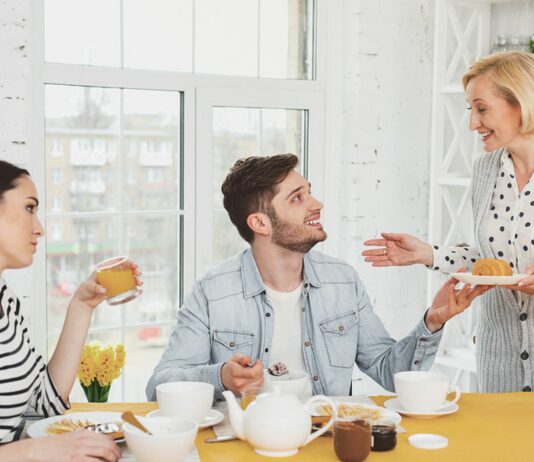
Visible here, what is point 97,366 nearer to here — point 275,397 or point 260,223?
point 260,223

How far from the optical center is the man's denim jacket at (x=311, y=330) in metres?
2.40

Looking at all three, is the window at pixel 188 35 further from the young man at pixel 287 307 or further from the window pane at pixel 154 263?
the young man at pixel 287 307

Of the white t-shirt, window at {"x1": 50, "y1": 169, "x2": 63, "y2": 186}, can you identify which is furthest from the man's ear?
window at {"x1": 50, "y1": 169, "x2": 63, "y2": 186}

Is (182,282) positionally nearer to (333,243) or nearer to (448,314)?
(333,243)

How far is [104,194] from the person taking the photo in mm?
3738

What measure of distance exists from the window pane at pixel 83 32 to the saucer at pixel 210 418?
2.08 m

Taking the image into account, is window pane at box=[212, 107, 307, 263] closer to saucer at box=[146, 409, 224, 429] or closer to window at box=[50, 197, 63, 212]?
window at box=[50, 197, 63, 212]

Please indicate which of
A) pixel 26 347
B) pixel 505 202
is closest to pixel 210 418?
pixel 26 347

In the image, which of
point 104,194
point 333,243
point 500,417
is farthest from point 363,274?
point 500,417

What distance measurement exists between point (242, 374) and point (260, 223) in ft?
2.24

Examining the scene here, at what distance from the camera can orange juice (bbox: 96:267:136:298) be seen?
2088 mm

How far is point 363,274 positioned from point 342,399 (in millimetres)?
2062

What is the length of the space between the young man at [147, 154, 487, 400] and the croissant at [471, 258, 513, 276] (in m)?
0.06

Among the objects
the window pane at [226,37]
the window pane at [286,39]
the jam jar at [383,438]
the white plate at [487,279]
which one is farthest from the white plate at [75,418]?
the window pane at [286,39]
